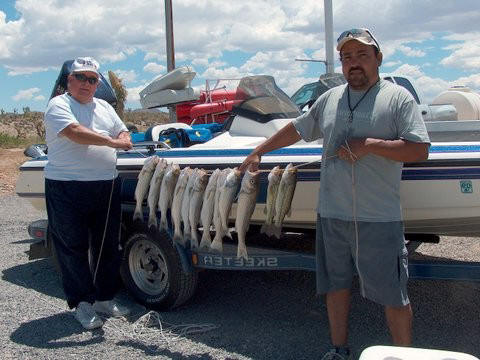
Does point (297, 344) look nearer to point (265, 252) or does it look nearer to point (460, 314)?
point (265, 252)

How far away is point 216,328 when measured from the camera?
16.0ft

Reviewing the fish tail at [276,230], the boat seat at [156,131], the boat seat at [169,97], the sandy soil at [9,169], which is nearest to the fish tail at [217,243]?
the fish tail at [276,230]

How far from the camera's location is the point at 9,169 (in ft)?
55.1

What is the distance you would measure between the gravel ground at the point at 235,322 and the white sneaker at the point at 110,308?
0.10 m

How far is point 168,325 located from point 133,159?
1.50 metres

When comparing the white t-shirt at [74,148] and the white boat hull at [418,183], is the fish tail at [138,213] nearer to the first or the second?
the white t-shirt at [74,148]

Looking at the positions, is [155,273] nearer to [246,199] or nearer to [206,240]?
[206,240]

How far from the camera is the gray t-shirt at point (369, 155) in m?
3.40

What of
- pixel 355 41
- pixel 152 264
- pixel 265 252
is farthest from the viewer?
pixel 152 264

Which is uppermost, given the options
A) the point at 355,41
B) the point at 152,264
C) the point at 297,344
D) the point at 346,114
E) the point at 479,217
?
the point at 355,41

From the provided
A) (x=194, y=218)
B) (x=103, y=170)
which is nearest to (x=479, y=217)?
(x=194, y=218)

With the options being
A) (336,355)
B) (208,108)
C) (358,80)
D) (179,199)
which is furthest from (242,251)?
(208,108)

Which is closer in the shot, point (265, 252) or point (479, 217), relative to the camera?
point (479, 217)

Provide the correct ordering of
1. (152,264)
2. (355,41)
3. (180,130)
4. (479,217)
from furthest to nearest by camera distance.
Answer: (180,130), (152,264), (479,217), (355,41)
